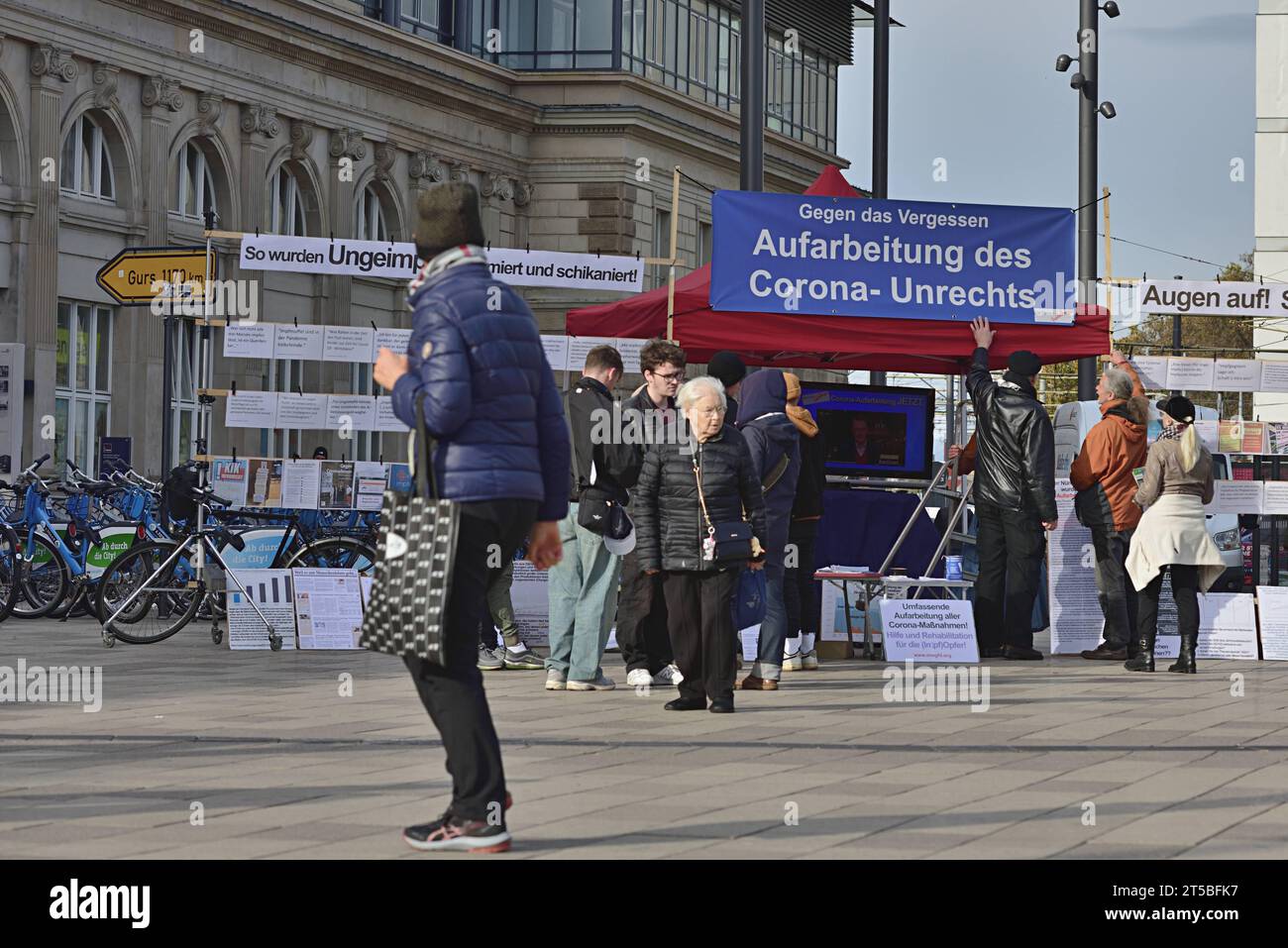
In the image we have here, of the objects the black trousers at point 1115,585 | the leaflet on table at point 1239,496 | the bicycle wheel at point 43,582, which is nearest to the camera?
the black trousers at point 1115,585

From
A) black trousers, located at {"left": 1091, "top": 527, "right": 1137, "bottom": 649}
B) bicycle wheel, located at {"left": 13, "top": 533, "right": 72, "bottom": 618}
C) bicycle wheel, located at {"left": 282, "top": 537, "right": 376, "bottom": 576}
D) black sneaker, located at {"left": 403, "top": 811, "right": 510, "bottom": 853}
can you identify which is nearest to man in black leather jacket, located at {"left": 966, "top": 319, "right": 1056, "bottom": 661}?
black trousers, located at {"left": 1091, "top": 527, "right": 1137, "bottom": 649}

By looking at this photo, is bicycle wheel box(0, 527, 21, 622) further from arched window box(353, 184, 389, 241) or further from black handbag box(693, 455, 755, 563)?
arched window box(353, 184, 389, 241)

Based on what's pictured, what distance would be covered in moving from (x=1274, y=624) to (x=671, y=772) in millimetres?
9044

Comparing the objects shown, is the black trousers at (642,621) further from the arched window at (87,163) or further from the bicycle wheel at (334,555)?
the arched window at (87,163)

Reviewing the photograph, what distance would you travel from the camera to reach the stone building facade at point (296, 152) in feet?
109


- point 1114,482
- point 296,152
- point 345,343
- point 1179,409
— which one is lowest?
point 1114,482

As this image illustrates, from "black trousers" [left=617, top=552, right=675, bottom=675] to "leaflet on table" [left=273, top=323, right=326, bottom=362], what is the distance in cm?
521

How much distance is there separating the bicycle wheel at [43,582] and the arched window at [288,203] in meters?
21.1

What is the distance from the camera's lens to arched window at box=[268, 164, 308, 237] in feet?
133

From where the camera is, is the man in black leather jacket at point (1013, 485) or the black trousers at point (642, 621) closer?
the black trousers at point (642, 621)

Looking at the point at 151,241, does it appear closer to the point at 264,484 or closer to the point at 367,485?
the point at 367,485

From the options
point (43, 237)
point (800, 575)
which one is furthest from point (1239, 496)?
point (43, 237)

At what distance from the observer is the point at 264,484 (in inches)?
701

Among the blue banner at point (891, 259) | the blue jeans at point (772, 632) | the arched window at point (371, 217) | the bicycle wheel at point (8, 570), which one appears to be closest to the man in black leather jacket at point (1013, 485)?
the blue banner at point (891, 259)
